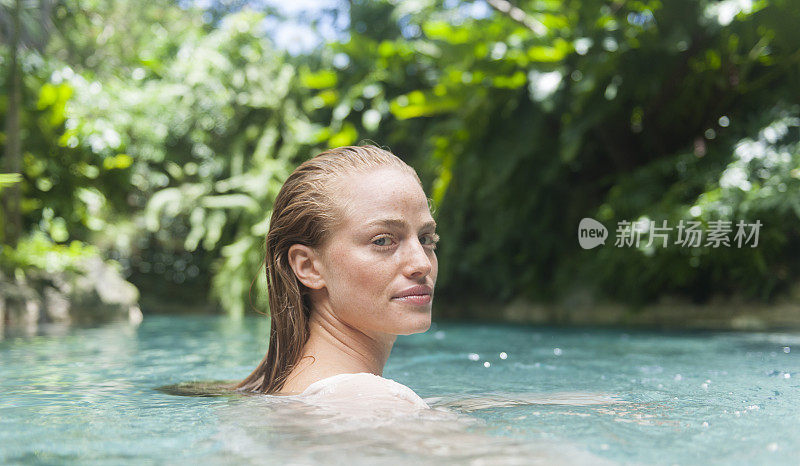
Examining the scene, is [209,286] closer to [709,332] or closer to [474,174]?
[474,174]

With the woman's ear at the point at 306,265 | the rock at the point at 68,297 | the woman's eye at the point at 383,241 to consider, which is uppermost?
the woman's eye at the point at 383,241

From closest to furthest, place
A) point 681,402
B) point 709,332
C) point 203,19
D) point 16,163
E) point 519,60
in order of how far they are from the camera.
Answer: point 681,402
point 709,332
point 519,60
point 16,163
point 203,19

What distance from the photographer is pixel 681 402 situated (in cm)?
249

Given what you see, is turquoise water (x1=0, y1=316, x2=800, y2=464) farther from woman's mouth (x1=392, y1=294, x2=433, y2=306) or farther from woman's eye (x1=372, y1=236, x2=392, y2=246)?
woman's eye (x1=372, y1=236, x2=392, y2=246)

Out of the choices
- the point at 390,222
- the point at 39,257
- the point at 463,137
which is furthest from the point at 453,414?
the point at 39,257

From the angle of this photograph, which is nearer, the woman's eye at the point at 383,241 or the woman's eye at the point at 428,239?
the woman's eye at the point at 383,241

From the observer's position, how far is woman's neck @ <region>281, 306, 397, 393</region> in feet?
6.87

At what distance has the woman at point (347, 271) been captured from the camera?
6.47 ft

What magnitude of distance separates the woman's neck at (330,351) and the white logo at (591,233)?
671cm

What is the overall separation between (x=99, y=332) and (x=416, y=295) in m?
5.73

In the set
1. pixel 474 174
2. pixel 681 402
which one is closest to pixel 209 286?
pixel 474 174

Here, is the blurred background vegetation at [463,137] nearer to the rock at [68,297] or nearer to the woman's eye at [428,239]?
the rock at [68,297]
